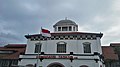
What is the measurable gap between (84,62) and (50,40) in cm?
691

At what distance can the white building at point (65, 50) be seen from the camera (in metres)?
22.5

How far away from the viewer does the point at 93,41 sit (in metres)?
24.2

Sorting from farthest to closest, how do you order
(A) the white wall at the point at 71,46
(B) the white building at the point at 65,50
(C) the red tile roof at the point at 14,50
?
(C) the red tile roof at the point at 14,50 → (A) the white wall at the point at 71,46 → (B) the white building at the point at 65,50

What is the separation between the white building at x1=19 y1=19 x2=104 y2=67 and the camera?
22.5 m

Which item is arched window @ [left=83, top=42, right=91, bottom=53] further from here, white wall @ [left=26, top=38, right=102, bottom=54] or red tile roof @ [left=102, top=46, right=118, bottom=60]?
red tile roof @ [left=102, top=46, right=118, bottom=60]

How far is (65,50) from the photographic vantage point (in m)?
24.2

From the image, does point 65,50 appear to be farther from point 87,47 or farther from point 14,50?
point 14,50

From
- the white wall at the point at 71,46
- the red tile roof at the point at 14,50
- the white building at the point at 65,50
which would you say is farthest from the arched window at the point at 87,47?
the red tile roof at the point at 14,50

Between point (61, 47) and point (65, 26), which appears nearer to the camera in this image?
point (61, 47)

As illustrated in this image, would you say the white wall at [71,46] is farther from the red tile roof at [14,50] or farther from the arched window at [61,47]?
the red tile roof at [14,50]

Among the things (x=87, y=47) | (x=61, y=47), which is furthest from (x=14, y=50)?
(x=87, y=47)

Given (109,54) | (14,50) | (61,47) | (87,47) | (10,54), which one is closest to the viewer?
(87,47)

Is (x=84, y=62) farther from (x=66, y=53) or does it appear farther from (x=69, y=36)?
(x=69, y=36)

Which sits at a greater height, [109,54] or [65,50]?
[65,50]
